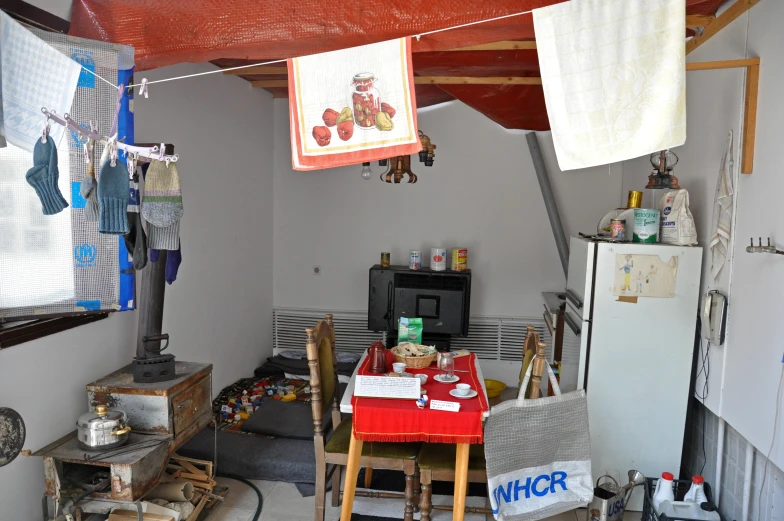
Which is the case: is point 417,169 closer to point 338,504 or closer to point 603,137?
point 338,504

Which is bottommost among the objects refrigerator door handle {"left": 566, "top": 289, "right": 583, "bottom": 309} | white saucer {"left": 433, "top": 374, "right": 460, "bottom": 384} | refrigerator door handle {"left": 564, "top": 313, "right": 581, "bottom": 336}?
white saucer {"left": 433, "top": 374, "right": 460, "bottom": 384}

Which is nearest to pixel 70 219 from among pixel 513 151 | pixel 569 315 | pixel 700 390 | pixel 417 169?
pixel 569 315

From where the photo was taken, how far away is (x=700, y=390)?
9.91 feet

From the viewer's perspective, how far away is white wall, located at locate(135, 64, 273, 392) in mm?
3725

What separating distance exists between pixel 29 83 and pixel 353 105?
108cm

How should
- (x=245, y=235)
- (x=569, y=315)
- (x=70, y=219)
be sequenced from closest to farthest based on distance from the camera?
1. (x=70, y=219)
2. (x=569, y=315)
3. (x=245, y=235)

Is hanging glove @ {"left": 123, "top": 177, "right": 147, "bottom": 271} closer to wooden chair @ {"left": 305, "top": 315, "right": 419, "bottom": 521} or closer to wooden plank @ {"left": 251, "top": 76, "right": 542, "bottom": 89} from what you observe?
wooden chair @ {"left": 305, "top": 315, "right": 419, "bottom": 521}

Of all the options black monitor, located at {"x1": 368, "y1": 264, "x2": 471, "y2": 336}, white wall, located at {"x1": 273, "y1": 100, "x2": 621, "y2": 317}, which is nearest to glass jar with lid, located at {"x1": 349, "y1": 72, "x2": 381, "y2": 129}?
black monitor, located at {"x1": 368, "y1": 264, "x2": 471, "y2": 336}

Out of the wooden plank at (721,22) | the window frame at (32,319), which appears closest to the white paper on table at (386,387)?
the window frame at (32,319)

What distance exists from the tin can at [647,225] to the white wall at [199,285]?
2743 mm

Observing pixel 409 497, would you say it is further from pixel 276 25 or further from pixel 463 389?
pixel 276 25

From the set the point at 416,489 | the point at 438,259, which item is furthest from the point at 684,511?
the point at 438,259

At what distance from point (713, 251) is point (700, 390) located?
728 mm

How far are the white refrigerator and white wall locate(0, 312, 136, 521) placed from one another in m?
2.50
